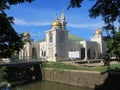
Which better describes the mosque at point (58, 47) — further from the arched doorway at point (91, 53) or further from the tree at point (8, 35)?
the tree at point (8, 35)

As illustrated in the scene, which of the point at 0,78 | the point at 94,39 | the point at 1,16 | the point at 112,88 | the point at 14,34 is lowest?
the point at 112,88

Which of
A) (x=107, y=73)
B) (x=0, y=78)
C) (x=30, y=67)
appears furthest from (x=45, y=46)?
(x=0, y=78)

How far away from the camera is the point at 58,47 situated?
58.6 metres

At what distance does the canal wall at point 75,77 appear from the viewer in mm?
34125

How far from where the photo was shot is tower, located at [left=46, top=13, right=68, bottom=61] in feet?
190

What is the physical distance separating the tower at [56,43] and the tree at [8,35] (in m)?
48.6

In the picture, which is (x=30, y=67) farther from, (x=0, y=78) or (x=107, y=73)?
(x=0, y=78)

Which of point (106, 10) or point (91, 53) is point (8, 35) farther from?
point (91, 53)

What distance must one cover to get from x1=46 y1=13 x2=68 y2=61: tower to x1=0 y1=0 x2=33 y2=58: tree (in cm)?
4864

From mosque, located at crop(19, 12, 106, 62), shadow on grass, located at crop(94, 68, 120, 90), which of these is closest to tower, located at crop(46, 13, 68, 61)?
mosque, located at crop(19, 12, 106, 62)

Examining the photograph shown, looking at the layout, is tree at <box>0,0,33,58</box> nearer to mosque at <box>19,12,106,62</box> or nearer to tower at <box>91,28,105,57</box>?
mosque at <box>19,12,106,62</box>

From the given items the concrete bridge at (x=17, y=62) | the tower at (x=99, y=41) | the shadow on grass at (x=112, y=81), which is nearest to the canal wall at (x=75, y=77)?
the shadow on grass at (x=112, y=81)

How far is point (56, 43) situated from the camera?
2282 inches

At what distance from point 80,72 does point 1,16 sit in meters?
31.0
